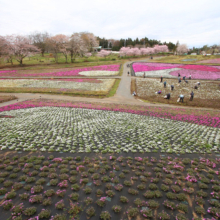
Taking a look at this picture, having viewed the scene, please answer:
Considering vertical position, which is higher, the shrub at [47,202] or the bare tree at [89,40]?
the bare tree at [89,40]

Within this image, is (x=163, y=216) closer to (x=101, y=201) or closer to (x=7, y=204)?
(x=101, y=201)

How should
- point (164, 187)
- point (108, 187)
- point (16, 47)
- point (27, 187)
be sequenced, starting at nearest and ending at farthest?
point (27, 187), point (108, 187), point (164, 187), point (16, 47)

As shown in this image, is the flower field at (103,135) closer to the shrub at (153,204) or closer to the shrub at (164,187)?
the shrub at (164,187)

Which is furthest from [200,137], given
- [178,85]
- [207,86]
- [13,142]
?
[207,86]

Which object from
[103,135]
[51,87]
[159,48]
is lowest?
[103,135]

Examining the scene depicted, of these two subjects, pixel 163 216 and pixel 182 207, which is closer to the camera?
pixel 163 216

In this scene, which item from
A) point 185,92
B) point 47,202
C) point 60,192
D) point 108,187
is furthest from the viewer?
point 185,92

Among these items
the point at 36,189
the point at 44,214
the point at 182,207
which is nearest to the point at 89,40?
the point at 36,189

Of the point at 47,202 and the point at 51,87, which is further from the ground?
the point at 51,87

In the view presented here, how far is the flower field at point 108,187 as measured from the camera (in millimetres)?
5523

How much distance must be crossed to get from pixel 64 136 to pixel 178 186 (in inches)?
349

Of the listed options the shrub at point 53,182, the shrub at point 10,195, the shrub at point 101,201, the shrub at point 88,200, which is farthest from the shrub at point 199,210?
the shrub at point 10,195

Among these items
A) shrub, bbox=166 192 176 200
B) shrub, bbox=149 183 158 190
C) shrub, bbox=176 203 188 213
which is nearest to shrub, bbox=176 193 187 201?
shrub, bbox=166 192 176 200

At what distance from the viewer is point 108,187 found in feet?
21.9
